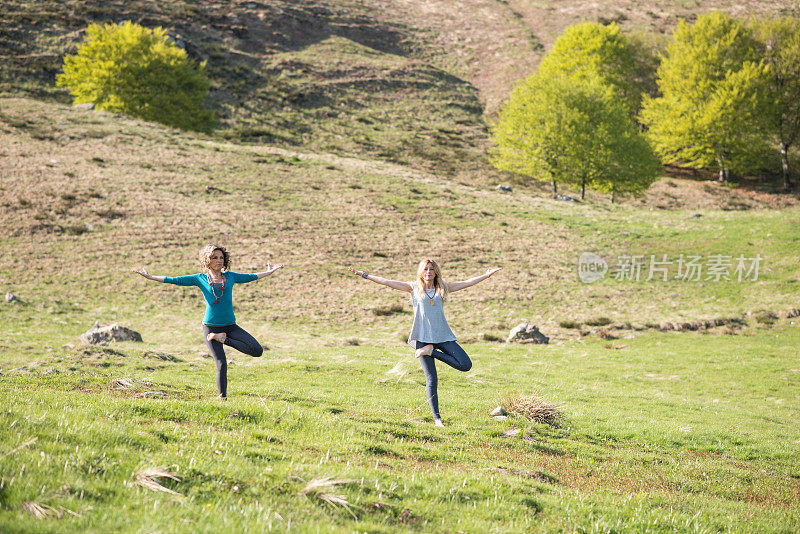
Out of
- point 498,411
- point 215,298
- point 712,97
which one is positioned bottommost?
point 498,411

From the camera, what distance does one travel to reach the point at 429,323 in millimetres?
9859

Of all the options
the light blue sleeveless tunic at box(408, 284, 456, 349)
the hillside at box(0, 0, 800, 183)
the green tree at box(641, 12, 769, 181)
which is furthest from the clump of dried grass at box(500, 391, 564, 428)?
the green tree at box(641, 12, 769, 181)

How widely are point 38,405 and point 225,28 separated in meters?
97.2

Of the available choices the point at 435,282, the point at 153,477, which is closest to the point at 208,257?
the point at 435,282

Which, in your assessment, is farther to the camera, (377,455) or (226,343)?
(226,343)

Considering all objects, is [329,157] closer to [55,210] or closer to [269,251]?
[269,251]

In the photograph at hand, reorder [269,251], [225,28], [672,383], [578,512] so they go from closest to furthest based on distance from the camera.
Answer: [578,512], [672,383], [269,251], [225,28]

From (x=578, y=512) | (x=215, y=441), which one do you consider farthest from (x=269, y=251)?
(x=578, y=512)

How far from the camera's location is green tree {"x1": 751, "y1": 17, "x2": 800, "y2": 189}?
5947cm

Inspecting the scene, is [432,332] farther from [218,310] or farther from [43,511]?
[43,511]

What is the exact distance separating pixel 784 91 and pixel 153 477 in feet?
257

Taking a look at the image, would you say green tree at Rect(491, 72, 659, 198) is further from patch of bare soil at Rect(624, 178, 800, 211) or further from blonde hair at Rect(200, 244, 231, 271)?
blonde hair at Rect(200, 244, 231, 271)

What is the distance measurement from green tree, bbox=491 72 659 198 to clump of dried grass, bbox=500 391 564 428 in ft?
141

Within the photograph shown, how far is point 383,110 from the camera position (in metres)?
76.3
